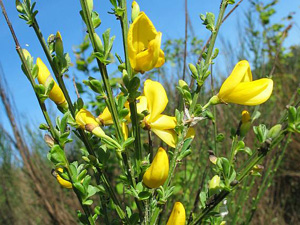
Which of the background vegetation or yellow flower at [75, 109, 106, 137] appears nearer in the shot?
yellow flower at [75, 109, 106, 137]

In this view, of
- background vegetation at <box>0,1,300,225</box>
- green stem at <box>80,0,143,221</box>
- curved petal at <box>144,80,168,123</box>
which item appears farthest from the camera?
background vegetation at <box>0,1,300,225</box>

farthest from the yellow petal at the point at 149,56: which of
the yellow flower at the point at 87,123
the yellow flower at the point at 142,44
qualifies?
the yellow flower at the point at 87,123

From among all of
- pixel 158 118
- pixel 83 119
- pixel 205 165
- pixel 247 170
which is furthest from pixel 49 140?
pixel 205 165

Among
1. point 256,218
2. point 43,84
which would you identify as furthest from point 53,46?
point 256,218

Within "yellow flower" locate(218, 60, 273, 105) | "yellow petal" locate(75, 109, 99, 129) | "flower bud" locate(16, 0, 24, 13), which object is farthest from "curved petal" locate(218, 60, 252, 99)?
"flower bud" locate(16, 0, 24, 13)

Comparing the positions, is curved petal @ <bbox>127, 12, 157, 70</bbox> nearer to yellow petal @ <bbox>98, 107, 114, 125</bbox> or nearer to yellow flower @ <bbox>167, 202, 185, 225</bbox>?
yellow petal @ <bbox>98, 107, 114, 125</bbox>

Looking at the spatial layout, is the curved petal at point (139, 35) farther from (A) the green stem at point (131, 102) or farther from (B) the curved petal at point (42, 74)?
(B) the curved petal at point (42, 74)
